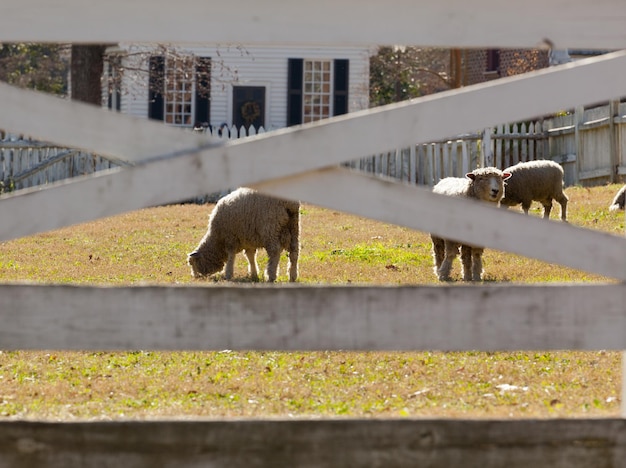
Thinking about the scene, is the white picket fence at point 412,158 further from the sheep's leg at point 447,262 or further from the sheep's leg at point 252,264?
the sheep's leg at point 447,262

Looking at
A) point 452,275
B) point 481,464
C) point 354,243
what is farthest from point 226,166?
point 354,243

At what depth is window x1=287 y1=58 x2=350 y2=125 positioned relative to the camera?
123 ft

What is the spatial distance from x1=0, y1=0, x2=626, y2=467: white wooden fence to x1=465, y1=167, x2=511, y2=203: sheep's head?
9584 millimetres

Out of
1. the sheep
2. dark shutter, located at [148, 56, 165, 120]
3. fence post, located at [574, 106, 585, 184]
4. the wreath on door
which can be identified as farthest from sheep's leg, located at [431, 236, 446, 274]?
the wreath on door

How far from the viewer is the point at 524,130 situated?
28422 mm

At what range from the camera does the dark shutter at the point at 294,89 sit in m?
37.3

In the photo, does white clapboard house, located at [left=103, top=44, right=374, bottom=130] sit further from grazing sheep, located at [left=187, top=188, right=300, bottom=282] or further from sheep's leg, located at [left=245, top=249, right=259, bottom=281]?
grazing sheep, located at [left=187, top=188, right=300, bottom=282]

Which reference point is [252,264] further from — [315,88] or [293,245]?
[315,88]

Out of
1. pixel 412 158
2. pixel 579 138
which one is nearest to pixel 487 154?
pixel 579 138

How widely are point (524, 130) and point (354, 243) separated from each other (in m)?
11.3

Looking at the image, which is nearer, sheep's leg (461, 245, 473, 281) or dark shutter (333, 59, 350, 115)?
sheep's leg (461, 245, 473, 281)

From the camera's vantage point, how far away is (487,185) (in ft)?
45.2

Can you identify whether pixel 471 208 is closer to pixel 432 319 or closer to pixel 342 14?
pixel 432 319

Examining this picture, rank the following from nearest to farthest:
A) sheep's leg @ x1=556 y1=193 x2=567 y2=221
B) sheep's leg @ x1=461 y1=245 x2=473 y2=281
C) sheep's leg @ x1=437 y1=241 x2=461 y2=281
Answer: sheep's leg @ x1=461 y1=245 x2=473 y2=281
sheep's leg @ x1=437 y1=241 x2=461 y2=281
sheep's leg @ x1=556 y1=193 x2=567 y2=221
